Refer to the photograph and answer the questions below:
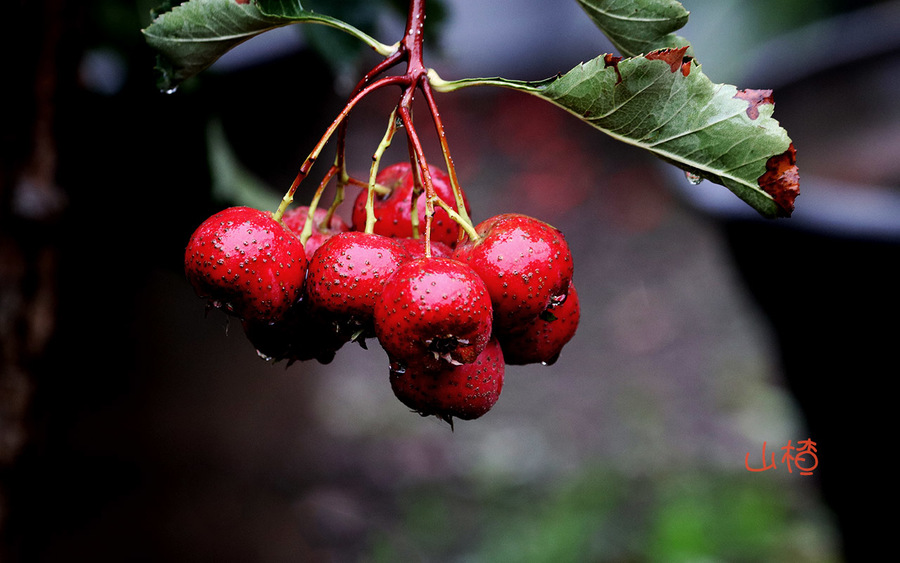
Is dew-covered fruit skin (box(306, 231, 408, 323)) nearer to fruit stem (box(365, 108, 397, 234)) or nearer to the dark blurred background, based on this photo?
fruit stem (box(365, 108, 397, 234))

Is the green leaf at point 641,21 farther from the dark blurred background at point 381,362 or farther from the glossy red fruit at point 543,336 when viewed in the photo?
the dark blurred background at point 381,362

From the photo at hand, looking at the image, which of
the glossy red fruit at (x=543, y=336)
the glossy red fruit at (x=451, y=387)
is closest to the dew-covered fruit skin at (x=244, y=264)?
the glossy red fruit at (x=451, y=387)

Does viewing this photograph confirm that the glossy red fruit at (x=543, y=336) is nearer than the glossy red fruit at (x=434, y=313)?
No

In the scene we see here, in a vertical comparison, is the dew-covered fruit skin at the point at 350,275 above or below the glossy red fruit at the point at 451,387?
above

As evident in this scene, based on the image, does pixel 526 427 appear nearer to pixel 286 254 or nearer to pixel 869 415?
pixel 869 415

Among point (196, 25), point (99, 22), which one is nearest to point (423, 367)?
point (196, 25)

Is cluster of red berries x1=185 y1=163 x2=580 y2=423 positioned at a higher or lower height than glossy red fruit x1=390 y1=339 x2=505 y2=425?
higher
